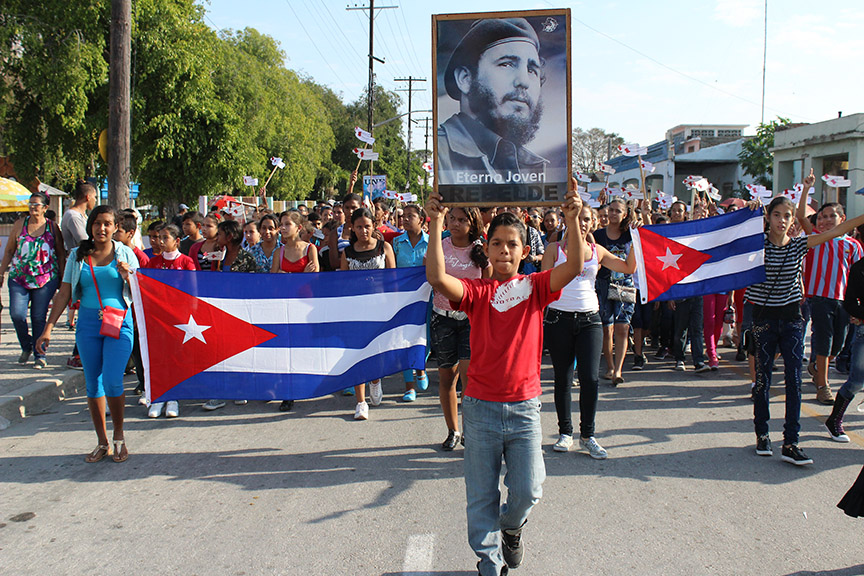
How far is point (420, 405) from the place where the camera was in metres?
7.13

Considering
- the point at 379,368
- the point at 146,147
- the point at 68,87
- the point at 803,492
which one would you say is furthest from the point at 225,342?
the point at 146,147

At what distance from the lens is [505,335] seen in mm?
3531

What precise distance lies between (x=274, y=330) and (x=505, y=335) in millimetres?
3114

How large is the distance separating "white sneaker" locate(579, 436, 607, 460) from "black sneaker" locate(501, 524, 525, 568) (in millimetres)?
1964

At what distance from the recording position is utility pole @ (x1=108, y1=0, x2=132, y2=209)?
1045 cm

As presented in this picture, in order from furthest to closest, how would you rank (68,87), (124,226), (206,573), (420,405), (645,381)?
(68,87) → (645,381) → (420,405) → (124,226) → (206,573)

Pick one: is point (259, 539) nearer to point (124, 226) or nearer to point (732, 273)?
point (124, 226)

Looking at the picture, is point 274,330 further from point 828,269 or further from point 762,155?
point 762,155

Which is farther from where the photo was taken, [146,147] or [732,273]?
[146,147]

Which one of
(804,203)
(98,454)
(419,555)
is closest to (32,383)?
(98,454)

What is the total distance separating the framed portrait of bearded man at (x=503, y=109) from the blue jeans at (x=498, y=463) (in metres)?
1.33

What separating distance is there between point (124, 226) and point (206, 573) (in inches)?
138

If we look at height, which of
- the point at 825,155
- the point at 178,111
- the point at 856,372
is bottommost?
the point at 856,372

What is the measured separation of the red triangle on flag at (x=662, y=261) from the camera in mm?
7977
